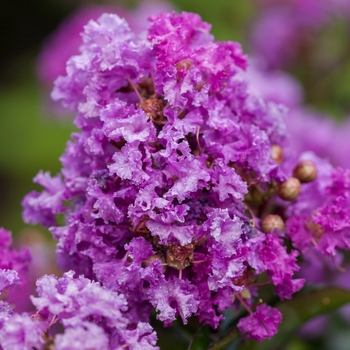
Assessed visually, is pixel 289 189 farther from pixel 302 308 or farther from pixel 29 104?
pixel 29 104

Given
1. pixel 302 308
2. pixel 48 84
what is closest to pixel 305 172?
pixel 302 308

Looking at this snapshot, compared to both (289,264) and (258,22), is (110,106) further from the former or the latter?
(258,22)

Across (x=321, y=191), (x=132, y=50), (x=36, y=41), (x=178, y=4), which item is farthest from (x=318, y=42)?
(x=36, y=41)

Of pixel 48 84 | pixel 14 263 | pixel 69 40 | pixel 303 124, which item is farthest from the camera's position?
pixel 48 84

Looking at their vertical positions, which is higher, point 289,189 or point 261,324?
point 289,189

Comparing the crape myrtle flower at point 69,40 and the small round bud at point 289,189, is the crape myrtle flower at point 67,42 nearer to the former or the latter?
the crape myrtle flower at point 69,40

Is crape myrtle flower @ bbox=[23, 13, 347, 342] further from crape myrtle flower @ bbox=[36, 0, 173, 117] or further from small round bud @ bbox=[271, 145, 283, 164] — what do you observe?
crape myrtle flower @ bbox=[36, 0, 173, 117]

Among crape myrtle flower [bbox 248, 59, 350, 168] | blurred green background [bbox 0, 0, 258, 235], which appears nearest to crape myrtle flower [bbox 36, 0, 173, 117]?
blurred green background [bbox 0, 0, 258, 235]
